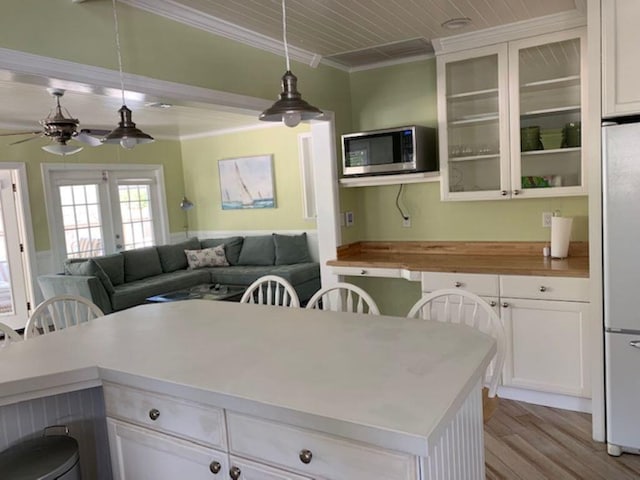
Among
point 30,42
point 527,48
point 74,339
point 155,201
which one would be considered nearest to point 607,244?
point 527,48

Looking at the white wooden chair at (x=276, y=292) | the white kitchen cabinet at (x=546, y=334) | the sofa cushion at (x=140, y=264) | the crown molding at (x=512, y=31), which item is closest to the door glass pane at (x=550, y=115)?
the crown molding at (x=512, y=31)

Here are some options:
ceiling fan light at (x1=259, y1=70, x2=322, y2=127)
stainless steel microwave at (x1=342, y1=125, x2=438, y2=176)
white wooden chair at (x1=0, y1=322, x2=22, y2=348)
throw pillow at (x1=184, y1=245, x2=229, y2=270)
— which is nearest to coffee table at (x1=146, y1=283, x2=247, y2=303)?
throw pillow at (x1=184, y1=245, x2=229, y2=270)

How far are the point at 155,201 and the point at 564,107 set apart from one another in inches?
236

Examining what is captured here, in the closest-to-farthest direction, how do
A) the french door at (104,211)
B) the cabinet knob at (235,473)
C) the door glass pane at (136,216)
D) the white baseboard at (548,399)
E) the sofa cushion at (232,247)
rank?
the cabinet knob at (235,473) < the white baseboard at (548,399) < the french door at (104,211) < the sofa cushion at (232,247) < the door glass pane at (136,216)

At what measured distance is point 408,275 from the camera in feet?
11.2

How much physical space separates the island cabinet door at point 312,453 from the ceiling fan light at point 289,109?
1021 mm

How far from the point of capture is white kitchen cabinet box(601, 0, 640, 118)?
90.5 inches

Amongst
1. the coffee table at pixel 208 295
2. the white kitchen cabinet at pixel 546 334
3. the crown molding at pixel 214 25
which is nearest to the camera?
the crown molding at pixel 214 25

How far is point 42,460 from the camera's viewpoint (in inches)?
63.9

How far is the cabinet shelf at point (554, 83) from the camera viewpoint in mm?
3195

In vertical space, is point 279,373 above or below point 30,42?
below

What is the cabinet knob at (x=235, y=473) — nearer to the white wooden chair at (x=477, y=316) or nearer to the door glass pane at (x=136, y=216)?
the white wooden chair at (x=477, y=316)

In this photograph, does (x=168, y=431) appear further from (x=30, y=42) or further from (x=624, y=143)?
(x=624, y=143)

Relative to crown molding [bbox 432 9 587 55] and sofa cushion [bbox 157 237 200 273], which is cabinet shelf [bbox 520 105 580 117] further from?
sofa cushion [bbox 157 237 200 273]
